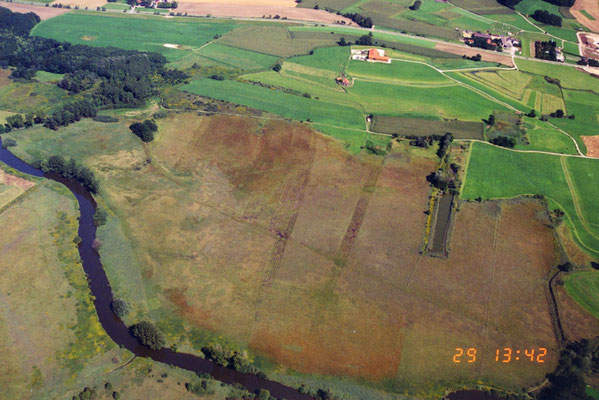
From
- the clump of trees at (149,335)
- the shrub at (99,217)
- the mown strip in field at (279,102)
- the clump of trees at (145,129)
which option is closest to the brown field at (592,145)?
the mown strip in field at (279,102)

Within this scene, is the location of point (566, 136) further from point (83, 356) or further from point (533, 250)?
point (83, 356)

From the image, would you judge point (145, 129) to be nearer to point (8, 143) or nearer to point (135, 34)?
point (8, 143)

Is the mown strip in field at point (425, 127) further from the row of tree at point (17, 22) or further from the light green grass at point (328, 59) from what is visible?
the row of tree at point (17, 22)

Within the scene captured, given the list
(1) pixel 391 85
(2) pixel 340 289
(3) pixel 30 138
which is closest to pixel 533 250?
(2) pixel 340 289

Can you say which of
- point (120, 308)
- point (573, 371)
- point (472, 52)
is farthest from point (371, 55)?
point (120, 308)

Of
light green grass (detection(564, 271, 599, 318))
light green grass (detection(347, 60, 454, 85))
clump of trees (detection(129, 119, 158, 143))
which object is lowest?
light green grass (detection(564, 271, 599, 318))

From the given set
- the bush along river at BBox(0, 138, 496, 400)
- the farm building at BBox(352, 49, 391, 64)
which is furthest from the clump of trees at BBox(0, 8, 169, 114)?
the farm building at BBox(352, 49, 391, 64)

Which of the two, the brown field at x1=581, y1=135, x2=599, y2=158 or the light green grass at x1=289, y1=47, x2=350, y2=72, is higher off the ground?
the light green grass at x1=289, y1=47, x2=350, y2=72

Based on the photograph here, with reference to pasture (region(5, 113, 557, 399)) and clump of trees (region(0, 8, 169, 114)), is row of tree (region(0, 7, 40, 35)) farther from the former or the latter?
pasture (region(5, 113, 557, 399))
